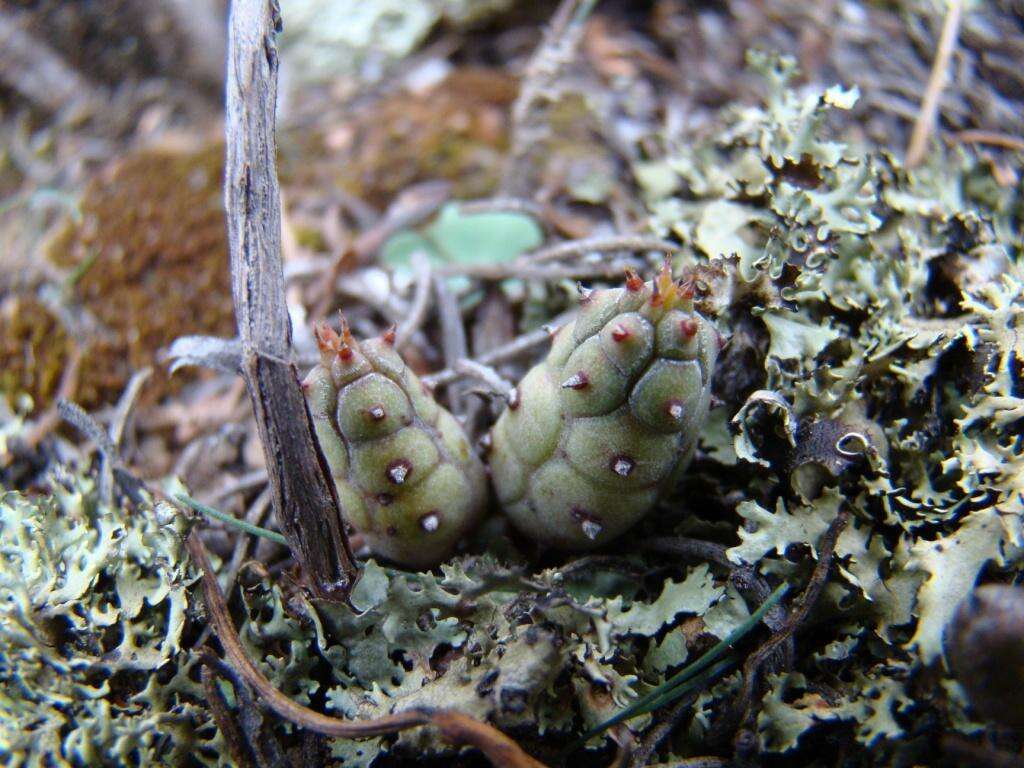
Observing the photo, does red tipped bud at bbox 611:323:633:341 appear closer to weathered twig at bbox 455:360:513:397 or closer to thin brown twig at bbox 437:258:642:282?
weathered twig at bbox 455:360:513:397

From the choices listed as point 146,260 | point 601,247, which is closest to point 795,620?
point 601,247

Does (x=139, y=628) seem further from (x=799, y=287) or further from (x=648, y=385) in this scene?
(x=799, y=287)

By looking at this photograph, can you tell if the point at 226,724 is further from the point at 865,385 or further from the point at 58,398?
the point at 865,385

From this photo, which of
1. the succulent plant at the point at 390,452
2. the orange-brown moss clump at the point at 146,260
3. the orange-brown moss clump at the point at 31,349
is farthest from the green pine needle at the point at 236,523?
the orange-brown moss clump at the point at 31,349

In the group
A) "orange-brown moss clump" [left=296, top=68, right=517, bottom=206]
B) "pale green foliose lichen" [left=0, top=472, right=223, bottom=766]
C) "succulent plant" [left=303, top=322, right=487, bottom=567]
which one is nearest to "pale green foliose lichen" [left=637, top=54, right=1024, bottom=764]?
"succulent plant" [left=303, top=322, right=487, bottom=567]

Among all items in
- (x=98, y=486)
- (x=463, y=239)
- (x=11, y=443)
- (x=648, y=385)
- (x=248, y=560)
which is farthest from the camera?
(x=463, y=239)

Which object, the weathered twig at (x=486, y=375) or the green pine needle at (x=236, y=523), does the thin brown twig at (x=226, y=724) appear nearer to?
the green pine needle at (x=236, y=523)

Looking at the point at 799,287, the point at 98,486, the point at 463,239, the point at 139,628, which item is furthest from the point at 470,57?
the point at 139,628
